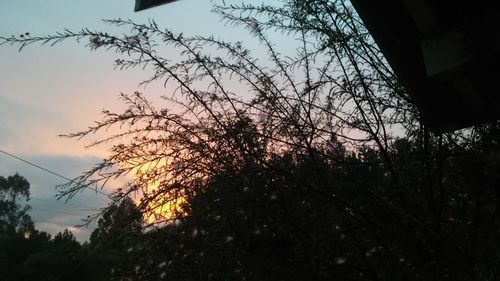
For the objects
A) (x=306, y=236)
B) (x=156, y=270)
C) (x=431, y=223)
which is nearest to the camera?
(x=431, y=223)

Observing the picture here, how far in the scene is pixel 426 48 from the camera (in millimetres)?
1834

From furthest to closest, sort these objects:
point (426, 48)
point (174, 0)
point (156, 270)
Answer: point (156, 270)
point (426, 48)
point (174, 0)

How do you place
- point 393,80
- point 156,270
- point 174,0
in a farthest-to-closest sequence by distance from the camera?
point 156,270 < point 393,80 < point 174,0

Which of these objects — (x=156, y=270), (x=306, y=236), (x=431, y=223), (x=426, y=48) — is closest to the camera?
(x=426, y=48)

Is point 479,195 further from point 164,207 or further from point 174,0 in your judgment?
point 174,0

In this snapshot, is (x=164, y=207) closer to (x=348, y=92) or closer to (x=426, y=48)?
(x=348, y=92)

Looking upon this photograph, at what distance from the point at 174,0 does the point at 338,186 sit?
5.01ft

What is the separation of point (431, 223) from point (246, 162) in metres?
1.02

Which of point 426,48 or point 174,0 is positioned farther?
point 426,48

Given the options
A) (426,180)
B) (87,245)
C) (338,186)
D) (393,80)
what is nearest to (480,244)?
(426,180)

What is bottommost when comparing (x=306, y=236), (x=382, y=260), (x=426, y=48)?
(x=382, y=260)

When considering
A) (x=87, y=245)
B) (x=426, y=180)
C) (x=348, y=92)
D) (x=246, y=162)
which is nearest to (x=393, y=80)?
(x=348, y=92)

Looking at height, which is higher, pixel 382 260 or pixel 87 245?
pixel 87 245

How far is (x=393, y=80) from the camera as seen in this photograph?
105 inches
